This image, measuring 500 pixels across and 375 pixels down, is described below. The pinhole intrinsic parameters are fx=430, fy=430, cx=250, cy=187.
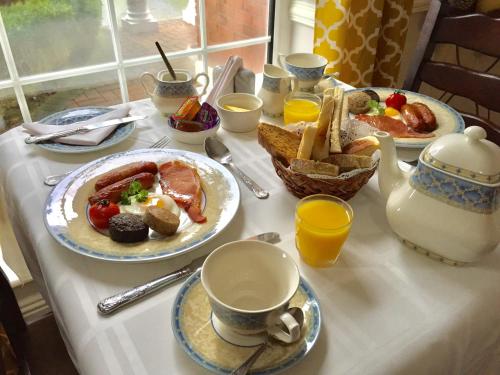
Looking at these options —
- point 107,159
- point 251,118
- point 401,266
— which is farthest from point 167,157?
point 401,266

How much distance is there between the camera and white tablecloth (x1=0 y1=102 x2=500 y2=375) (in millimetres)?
550

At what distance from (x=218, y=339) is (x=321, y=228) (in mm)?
224

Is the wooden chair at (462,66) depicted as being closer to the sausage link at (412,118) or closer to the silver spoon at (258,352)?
the sausage link at (412,118)

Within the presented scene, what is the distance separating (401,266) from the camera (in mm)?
691

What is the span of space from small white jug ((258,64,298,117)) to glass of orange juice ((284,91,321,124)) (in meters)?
0.04

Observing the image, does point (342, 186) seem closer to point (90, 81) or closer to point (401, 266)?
point (401, 266)

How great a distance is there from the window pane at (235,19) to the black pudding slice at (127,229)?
3.74 feet

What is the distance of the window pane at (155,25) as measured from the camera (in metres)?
1.46

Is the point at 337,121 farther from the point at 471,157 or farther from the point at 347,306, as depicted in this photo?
the point at 347,306

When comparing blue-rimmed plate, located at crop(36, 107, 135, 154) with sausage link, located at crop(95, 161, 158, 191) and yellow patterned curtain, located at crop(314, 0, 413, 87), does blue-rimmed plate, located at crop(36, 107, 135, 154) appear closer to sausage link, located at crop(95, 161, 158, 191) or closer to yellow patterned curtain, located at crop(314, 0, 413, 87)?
sausage link, located at crop(95, 161, 158, 191)

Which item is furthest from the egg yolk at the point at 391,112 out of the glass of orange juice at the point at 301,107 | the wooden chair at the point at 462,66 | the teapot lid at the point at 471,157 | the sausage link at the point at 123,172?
the sausage link at the point at 123,172

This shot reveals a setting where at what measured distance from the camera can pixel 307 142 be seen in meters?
0.81

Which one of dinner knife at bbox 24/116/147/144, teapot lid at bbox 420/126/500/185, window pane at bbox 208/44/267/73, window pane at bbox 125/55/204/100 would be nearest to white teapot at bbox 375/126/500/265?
teapot lid at bbox 420/126/500/185

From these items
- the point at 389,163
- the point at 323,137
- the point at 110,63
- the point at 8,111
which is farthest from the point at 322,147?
the point at 8,111
